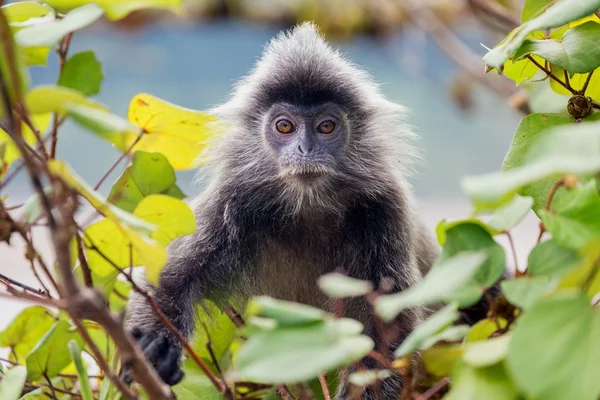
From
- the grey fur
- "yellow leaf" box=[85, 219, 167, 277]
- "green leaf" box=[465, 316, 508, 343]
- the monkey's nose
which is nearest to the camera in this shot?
"yellow leaf" box=[85, 219, 167, 277]

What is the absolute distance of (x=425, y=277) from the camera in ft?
2.40

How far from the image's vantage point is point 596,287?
786 mm

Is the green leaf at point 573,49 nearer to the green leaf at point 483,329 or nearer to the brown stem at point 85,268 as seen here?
the green leaf at point 483,329

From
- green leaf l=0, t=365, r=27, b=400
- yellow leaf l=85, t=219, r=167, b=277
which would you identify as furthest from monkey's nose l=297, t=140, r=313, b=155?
green leaf l=0, t=365, r=27, b=400

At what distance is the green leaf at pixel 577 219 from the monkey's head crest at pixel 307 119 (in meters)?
1.18

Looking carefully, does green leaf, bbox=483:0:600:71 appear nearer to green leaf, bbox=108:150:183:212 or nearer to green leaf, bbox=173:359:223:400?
green leaf, bbox=108:150:183:212

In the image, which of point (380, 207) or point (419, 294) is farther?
point (380, 207)

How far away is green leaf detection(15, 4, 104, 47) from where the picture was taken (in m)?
0.79

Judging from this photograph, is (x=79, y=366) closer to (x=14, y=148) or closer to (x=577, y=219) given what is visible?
(x=14, y=148)

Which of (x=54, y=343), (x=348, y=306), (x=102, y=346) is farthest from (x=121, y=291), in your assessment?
(x=348, y=306)

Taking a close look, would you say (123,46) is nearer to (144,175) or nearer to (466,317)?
(466,317)

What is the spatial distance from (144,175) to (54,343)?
312mm

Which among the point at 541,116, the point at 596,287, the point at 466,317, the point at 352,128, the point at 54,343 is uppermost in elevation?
the point at 541,116

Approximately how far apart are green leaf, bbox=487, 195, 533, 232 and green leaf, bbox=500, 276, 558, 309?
6cm
